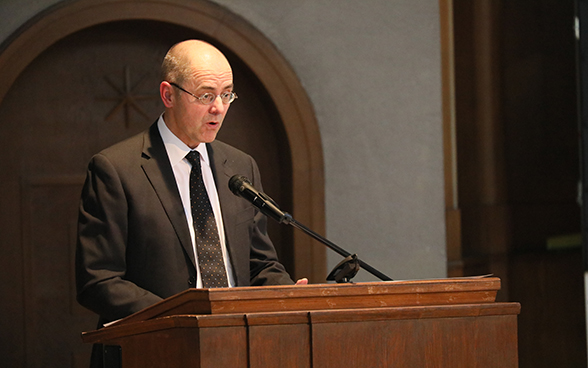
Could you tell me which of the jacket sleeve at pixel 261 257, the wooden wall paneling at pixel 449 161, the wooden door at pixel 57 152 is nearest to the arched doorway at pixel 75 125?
the wooden door at pixel 57 152

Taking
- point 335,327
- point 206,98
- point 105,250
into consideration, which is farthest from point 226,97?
point 335,327

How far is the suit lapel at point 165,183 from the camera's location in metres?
2.45

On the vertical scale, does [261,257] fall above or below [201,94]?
below

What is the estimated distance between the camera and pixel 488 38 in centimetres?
528

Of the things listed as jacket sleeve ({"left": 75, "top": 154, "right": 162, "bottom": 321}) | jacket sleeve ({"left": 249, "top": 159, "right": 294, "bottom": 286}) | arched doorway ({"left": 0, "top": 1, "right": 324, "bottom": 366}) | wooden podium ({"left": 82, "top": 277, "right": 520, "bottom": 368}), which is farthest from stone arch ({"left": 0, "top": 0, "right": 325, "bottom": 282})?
wooden podium ({"left": 82, "top": 277, "right": 520, "bottom": 368})

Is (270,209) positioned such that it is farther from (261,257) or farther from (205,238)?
(261,257)

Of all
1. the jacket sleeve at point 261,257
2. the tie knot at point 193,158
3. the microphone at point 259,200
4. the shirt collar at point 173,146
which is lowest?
the jacket sleeve at point 261,257

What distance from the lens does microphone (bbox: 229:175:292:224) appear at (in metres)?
2.06

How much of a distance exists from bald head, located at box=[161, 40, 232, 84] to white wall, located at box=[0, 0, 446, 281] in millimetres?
1859

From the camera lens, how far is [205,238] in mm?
2500

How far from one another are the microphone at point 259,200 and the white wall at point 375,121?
2361 millimetres

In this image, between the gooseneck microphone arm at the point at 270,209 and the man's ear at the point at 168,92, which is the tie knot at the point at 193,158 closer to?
the man's ear at the point at 168,92

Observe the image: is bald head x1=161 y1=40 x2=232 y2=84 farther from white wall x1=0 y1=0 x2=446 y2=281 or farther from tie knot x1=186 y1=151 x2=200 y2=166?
white wall x1=0 y1=0 x2=446 y2=281

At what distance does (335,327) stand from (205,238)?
886 mm
